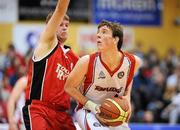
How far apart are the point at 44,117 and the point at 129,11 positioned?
1277 centimetres

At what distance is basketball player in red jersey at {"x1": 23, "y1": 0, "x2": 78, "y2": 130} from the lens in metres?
6.38

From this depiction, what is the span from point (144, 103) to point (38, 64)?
7508 millimetres

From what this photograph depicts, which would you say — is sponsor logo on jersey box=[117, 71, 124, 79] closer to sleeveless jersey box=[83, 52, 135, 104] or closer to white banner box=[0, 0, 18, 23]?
sleeveless jersey box=[83, 52, 135, 104]

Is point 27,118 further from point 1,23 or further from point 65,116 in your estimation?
point 1,23

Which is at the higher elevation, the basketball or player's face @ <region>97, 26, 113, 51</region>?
player's face @ <region>97, 26, 113, 51</region>

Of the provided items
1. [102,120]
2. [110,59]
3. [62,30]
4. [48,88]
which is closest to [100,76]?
[110,59]

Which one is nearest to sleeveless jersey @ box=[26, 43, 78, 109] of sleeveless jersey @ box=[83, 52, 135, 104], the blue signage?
sleeveless jersey @ box=[83, 52, 135, 104]

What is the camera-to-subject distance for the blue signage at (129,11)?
18.5m

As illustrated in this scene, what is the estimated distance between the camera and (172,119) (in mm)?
12656

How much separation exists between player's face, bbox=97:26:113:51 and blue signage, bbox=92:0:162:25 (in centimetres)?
1202

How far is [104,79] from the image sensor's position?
6.32 m

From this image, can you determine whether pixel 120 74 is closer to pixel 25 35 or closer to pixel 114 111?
pixel 114 111

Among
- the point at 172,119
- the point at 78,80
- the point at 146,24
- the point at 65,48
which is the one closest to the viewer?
the point at 78,80

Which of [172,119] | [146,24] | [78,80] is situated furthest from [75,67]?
[146,24]
